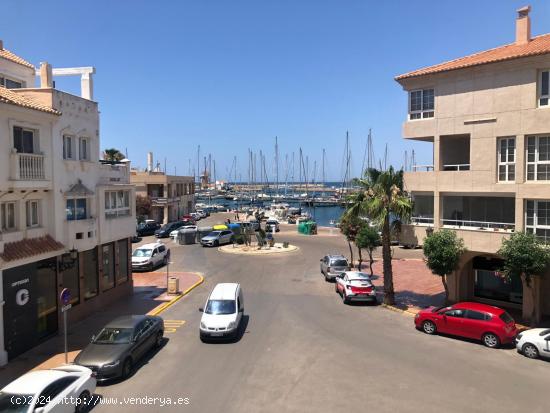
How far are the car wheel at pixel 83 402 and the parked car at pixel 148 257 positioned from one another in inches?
851

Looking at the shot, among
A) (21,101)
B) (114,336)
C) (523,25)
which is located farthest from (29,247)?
(523,25)

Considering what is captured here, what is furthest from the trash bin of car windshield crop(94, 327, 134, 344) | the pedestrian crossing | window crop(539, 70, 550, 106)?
window crop(539, 70, 550, 106)

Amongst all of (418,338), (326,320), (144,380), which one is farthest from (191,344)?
(418,338)

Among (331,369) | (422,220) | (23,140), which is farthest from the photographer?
(422,220)

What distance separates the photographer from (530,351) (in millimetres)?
16844

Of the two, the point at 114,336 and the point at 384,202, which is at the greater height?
the point at 384,202

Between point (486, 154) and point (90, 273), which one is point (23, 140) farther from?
point (486, 154)

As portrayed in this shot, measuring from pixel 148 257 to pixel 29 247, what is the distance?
1772 cm

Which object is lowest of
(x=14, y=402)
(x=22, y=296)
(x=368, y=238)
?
(x=14, y=402)

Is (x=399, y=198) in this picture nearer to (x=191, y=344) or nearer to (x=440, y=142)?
(x=440, y=142)

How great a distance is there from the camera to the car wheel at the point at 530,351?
1674 cm

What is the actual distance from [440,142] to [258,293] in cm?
1351

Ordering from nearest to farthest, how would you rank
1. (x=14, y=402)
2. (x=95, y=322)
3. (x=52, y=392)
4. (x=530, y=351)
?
(x=14, y=402)
(x=52, y=392)
(x=530, y=351)
(x=95, y=322)

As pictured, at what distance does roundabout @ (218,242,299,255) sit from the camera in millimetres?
43469
